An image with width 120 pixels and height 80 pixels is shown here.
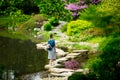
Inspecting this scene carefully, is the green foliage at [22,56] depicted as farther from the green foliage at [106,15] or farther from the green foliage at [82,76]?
the green foliage at [82,76]

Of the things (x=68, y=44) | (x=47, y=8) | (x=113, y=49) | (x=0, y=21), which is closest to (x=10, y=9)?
(x=47, y=8)

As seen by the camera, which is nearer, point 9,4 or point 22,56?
point 9,4

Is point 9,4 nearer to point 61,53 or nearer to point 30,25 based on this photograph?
point 61,53

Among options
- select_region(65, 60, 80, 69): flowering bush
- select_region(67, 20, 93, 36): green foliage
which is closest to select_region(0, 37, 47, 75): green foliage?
select_region(65, 60, 80, 69): flowering bush

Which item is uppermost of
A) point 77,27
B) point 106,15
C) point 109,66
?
point 106,15

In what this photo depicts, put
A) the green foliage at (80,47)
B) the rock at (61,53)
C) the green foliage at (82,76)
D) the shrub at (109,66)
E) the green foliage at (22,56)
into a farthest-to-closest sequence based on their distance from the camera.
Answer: the green foliage at (80,47), the rock at (61,53), the green foliage at (22,56), the shrub at (109,66), the green foliage at (82,76)

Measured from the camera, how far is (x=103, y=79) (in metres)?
13.1

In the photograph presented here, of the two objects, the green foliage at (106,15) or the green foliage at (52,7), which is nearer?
the green foliage at (52,7)

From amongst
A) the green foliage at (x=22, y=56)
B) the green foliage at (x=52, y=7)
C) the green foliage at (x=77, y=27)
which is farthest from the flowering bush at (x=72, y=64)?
the green foliage at (x=77, y=27)

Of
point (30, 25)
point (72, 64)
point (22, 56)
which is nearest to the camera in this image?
point (72, 64)

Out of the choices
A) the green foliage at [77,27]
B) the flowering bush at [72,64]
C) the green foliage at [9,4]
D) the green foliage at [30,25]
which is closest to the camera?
the green foliage at [9,4]

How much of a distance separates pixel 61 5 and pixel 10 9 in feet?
5.45

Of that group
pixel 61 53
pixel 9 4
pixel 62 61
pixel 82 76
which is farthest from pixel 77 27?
pixel 9 4

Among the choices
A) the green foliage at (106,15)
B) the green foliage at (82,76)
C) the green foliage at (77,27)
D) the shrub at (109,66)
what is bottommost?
the green foliage at (77,27)
